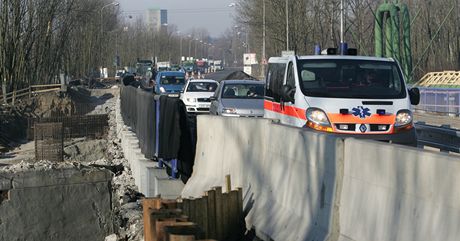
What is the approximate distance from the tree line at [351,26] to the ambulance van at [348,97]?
37944 millimetres

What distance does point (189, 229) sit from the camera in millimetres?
6355

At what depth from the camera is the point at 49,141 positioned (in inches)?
1004

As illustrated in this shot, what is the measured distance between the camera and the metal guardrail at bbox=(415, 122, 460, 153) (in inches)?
725

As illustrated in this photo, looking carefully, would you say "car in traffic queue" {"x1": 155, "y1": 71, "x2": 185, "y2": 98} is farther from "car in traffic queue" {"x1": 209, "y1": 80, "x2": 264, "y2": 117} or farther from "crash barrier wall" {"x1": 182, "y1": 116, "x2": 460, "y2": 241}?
"crash barrier wall" {"x1": 182, "y1": 116, "x2": 460, "y2": 241}

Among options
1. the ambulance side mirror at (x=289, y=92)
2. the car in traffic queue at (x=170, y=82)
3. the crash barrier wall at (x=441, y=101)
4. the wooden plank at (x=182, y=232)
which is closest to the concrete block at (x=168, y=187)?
the ambulance side mirror at (x=289, y=92)

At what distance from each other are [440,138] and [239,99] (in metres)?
6.83

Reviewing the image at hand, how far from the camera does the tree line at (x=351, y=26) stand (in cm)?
5722

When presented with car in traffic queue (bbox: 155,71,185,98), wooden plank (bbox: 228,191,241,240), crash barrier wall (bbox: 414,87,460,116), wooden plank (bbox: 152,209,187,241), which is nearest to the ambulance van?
wooden plank (bbox: 228,191,241,240)

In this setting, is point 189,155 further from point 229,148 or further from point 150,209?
point 150,209

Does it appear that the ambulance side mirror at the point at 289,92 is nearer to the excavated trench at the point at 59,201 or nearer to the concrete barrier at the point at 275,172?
the concrete barrier at the point at 275,172

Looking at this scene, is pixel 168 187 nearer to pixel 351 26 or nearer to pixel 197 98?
pixel 197 98

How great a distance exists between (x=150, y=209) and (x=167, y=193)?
4.83m

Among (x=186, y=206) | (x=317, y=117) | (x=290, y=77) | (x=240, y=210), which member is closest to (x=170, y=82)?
(x=290, y=77)

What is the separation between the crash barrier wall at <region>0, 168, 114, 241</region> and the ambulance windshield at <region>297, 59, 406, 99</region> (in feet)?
16.5
